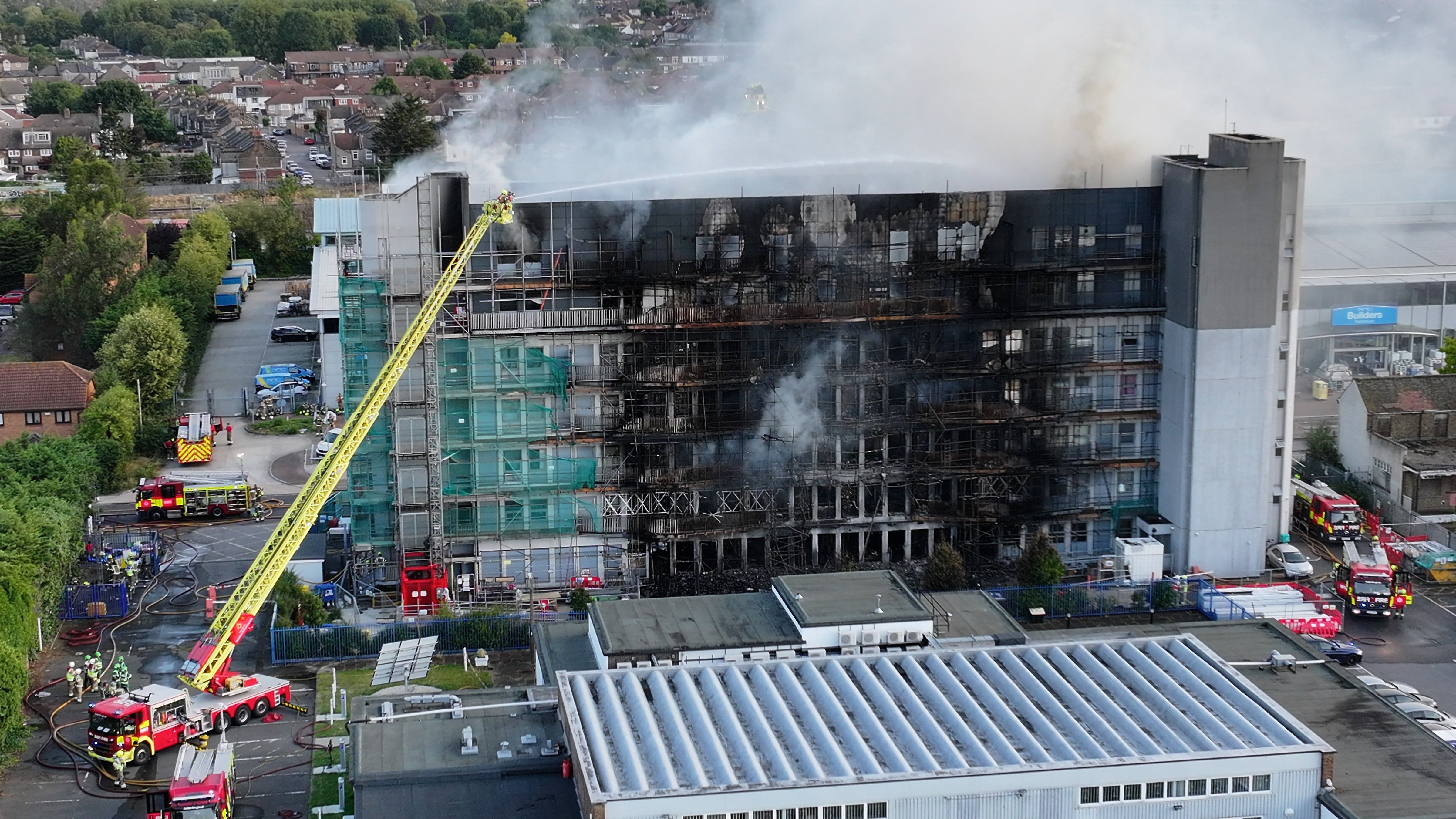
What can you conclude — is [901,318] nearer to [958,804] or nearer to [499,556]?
[499,556]

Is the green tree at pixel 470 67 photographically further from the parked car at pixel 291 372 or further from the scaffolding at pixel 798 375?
the scaffolding at pixel 798 375

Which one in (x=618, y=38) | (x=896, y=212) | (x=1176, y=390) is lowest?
(x=1176, y=390)

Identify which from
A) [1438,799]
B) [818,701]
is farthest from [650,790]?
[1438,799]

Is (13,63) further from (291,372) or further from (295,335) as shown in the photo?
(291,372)

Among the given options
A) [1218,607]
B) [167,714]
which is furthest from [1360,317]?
[167,714]

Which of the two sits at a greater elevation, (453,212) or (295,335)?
(453,212)

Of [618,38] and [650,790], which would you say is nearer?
[650,790]

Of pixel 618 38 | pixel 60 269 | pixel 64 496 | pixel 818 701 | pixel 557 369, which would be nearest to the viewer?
pixel 818 701

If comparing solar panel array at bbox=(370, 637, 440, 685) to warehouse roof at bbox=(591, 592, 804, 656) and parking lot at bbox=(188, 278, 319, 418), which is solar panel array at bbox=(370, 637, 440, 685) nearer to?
warehouse roof at bbox=(591, 592, 804, 656)

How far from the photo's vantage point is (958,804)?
26.7 metres

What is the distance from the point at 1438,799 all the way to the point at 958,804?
7446 mm

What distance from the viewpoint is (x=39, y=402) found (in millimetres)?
56531

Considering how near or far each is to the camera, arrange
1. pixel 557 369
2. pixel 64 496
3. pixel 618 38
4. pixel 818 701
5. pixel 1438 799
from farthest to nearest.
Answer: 1. pixel 618 38
2. pixel 64 496
3. pixel 557 369
4. pixel 818 701
5. pixel 1438 799

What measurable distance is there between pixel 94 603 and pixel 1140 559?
23.7m
